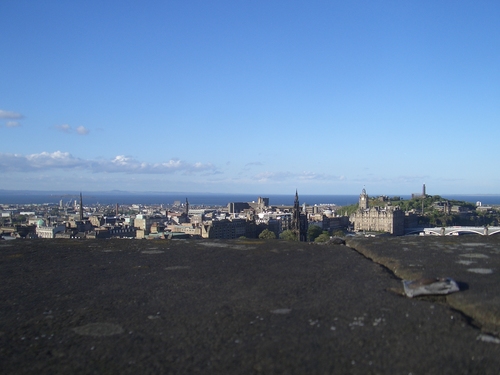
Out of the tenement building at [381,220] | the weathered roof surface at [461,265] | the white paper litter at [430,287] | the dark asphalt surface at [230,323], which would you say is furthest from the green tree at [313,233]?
the white paper litter at [430,287]

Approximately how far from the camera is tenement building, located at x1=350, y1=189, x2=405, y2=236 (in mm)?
96938

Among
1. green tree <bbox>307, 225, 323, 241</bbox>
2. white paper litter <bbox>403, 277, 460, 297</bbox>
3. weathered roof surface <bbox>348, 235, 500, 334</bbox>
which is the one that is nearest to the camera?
weathered roof surface <bbox>348, 235, 500, 334</bbox>

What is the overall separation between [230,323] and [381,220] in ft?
328

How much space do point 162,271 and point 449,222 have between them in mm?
110682

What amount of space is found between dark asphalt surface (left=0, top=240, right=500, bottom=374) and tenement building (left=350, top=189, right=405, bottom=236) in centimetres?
9190

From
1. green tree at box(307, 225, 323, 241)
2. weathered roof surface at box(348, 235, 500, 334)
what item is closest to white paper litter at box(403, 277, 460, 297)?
weathered roof surface at box(348, 235, 500, 334)

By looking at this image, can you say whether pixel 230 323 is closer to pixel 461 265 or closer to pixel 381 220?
pixel 461 265

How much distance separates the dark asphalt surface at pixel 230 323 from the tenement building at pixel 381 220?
9190 cm

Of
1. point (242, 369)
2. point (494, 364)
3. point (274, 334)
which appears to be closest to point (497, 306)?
point (494, 364)

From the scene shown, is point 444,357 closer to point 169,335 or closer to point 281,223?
point 169,335

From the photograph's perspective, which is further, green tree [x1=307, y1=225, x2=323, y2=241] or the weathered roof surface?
green tree [x1=307, y1=225, x2=323, y2=241]

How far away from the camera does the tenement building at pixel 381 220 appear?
96.9 meters

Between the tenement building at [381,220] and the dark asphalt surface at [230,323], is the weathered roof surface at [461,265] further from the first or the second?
the tenement building at [381,220]

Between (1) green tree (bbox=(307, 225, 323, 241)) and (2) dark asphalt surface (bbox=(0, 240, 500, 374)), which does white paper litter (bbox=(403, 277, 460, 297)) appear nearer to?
(2) dark asphalt surface (bbox=(0, 240, 500, 374))
